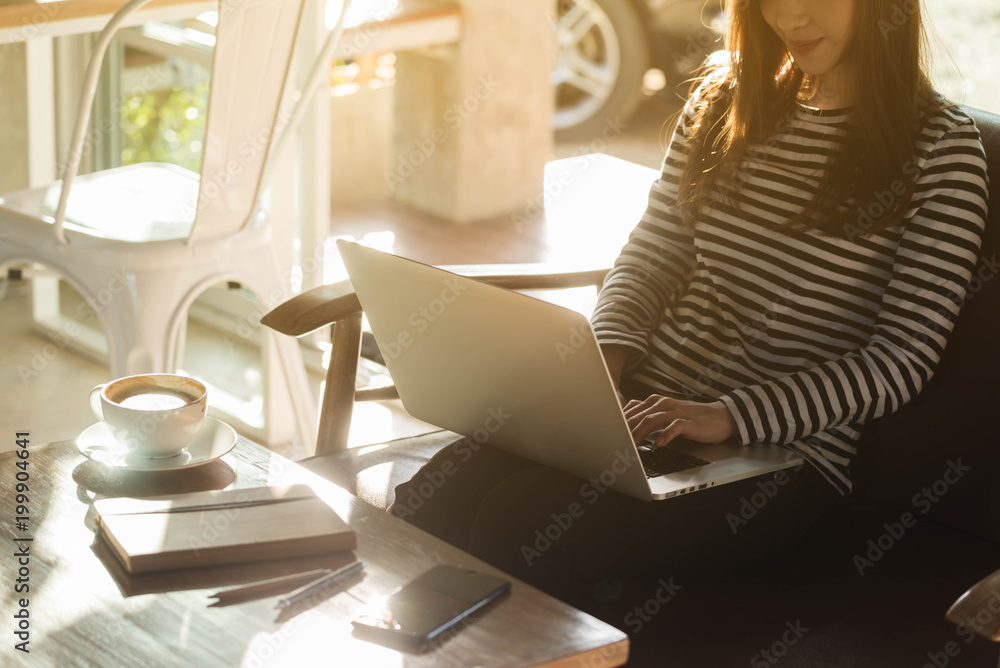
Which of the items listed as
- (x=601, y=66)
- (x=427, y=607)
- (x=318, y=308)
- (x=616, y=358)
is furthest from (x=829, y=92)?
(x=601, y=66)

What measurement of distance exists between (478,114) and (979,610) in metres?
2.83

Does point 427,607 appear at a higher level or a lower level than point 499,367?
lower

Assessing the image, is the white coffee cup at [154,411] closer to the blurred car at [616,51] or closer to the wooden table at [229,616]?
the wooden table at [229,616]

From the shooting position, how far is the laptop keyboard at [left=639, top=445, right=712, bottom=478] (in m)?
1.14

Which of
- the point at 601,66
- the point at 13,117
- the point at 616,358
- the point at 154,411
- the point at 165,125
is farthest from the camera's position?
the point at 601,66

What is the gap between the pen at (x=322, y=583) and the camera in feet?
2.94

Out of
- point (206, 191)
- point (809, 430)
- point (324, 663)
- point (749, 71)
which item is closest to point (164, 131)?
point (206, 191)

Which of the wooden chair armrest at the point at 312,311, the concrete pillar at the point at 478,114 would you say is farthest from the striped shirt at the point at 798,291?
the concrete pillar at the point at 478,114

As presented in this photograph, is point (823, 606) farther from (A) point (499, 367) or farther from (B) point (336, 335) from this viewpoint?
(B) point (336, 335)

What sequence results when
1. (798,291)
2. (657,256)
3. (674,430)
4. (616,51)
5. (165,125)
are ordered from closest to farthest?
(674,430) → (798,291) → (657,256) → (165,125) → (616,51)

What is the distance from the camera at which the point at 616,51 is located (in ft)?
14.4

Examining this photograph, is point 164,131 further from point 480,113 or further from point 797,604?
point 797,604

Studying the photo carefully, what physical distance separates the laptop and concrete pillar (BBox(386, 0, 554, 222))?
2.32 meters

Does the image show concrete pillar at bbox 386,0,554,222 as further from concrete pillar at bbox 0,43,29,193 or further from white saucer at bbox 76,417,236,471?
white saucer at bbox 76,417,236,471
